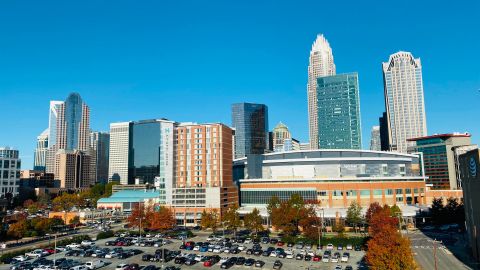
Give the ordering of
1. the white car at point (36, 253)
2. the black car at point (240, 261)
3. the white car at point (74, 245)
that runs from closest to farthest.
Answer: the black car at point (240, 261) → the white car at point (36, 253) → the white car at point (74, 245)

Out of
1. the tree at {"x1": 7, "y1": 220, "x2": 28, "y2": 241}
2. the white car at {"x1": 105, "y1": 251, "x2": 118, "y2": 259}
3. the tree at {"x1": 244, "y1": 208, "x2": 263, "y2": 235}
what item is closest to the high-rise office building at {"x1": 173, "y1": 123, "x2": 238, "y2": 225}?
the tree at {"x1": 244, "y1": 208, "x2": 263, "y2": 235}

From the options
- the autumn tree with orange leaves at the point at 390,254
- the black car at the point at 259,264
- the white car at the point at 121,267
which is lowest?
the black car at the point at 259,264

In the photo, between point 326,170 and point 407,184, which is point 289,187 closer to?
point 326,170

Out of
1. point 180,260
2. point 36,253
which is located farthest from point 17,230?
point 180,260

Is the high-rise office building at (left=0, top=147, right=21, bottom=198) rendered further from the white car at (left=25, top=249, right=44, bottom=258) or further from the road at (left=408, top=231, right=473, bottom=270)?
the road at (left=408, top=231, right=473, bottom=270)

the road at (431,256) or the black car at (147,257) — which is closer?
the road at (431,256)

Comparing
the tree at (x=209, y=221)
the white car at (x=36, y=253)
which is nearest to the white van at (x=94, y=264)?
the white car at (x=36, y=253)

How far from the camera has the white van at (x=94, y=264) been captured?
3000 inches

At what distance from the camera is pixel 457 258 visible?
79875 millimetres

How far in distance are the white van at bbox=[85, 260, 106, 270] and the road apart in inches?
2549

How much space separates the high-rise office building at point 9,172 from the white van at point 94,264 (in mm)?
117980

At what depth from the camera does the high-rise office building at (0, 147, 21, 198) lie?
173000 mm

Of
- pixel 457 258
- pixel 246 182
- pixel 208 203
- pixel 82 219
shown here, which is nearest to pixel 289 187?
pixel 246 182

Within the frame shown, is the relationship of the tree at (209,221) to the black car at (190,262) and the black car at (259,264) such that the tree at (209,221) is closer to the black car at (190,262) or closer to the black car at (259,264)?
the black car at (190,262)
